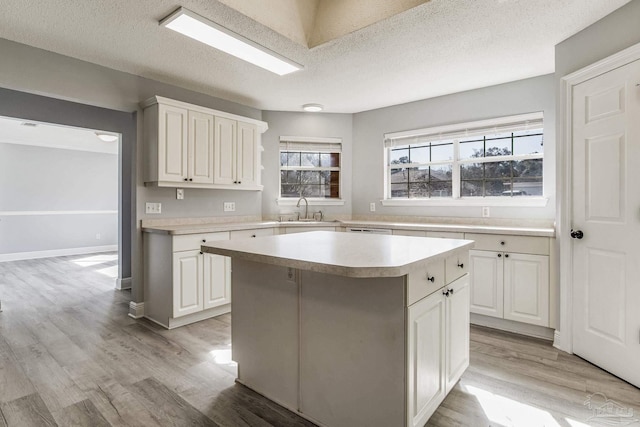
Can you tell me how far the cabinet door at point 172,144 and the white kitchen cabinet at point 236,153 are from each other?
1.25 feet

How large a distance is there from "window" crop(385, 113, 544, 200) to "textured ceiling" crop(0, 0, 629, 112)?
50 centimetres

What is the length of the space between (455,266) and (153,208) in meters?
2.94

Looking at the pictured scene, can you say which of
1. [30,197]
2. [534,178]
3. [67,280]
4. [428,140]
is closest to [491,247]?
[534,178]

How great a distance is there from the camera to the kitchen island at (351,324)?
143 centimetres

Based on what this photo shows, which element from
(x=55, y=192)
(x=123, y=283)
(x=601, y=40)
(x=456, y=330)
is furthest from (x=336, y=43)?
(x=55, y=192)

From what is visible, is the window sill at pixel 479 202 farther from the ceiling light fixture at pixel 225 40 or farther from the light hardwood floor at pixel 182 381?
the ceiling light fixture at pixel 225 40

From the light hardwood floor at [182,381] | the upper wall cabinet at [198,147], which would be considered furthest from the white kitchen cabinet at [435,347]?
the upper wall cabinet at [198,147]

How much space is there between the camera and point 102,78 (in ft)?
10.0

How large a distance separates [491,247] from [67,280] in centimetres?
571

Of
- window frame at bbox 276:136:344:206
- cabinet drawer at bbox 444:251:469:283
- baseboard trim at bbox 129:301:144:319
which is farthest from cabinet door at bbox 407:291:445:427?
window frame at bbox 276:136:344:206

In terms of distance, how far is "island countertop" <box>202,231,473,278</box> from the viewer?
127cm

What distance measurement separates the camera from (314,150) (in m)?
4.69

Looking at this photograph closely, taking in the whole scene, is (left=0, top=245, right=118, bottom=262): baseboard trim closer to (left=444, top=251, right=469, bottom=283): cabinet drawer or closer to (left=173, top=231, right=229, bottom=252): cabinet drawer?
(left=173, top=231, right=229, bottom=252): cabinet drawer

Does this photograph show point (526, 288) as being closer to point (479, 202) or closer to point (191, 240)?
point (479, 202)
